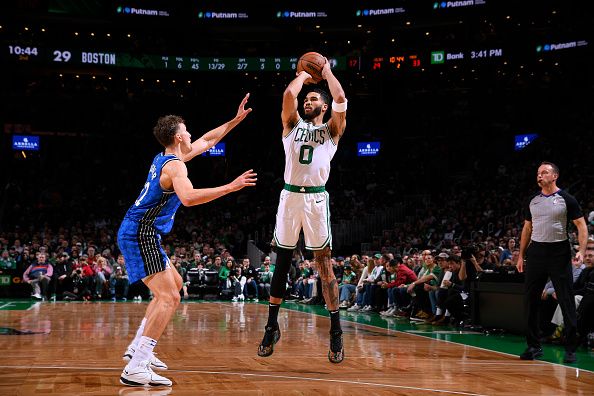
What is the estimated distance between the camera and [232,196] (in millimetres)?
31453

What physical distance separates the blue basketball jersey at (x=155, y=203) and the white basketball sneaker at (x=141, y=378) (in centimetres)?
115

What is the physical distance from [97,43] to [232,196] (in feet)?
32.2

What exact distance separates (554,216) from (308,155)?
9.76ft

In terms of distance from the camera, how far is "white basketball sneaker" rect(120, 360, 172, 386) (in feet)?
16.2

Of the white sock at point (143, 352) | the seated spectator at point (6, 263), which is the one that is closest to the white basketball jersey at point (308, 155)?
the white sock at point (143, 352)

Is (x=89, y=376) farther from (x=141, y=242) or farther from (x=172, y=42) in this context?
(x=172, y=42)

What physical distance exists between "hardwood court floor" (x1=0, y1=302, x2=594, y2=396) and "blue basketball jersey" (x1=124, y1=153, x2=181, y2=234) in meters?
1.23

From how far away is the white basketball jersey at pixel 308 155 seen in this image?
597cm

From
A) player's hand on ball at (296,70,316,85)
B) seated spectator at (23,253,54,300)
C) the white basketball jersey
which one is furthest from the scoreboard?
the white basketball jersey

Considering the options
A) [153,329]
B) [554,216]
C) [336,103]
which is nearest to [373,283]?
[554,216]

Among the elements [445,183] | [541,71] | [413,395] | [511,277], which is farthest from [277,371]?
[541,71]

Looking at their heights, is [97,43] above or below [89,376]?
above

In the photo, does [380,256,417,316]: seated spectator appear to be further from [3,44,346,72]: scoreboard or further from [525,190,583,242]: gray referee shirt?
[3,44,346,72]: scoreboard

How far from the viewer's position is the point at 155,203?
556 centimetres
